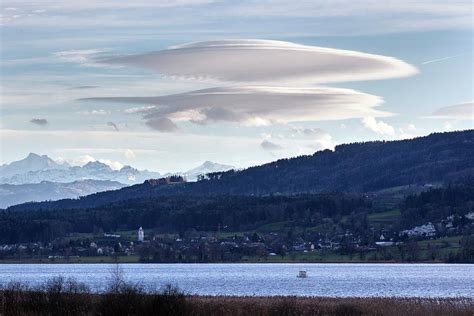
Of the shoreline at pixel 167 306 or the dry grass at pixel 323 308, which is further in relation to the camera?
the dry grass at pixel 323 308

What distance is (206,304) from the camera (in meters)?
57.9

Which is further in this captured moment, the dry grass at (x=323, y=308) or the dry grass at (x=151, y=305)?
the dry grass at (x=323, y=308)

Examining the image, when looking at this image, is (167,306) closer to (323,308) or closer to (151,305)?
(151,305)

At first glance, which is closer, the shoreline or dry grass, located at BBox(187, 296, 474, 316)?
the shoreline

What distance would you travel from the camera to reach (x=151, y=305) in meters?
49.0

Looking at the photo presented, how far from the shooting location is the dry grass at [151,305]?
49094mm

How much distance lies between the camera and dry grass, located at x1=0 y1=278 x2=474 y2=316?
4909cm

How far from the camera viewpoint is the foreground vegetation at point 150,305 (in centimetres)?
4909

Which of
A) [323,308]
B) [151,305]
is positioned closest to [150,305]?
[151,305]

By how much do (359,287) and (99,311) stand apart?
68710 mm

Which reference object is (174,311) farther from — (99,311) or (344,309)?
(344,309)

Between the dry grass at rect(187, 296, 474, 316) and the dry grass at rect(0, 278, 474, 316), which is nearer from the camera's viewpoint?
the dry grass at rect(0, 278, 474, 316)

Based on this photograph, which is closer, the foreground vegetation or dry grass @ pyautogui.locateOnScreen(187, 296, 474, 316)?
the foreground vegetation

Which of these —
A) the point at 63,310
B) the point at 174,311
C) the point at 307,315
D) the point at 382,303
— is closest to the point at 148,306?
the point at 174,311
